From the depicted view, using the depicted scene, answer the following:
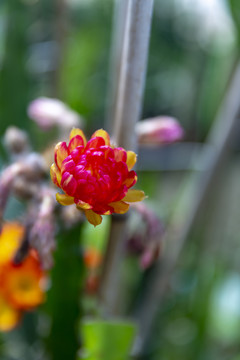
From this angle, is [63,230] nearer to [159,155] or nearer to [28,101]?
[28,101]

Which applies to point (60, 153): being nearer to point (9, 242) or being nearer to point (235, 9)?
point (9, 242)

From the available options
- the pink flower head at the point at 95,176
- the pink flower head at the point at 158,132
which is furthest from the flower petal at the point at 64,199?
the pink flower head at the point at 158,132

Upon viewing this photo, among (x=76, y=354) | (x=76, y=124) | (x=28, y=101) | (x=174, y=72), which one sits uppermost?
(x=174, y=72)

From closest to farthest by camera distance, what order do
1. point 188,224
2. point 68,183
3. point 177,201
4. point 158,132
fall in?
1. point 68,183
2. point 158,132
3. point 188,224
4. point 177,201

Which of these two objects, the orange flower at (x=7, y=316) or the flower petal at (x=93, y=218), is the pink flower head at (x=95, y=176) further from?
the orange flower at (x=7, y=316)

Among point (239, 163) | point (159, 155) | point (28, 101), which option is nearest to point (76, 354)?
point (28, 101)

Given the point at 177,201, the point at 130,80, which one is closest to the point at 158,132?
the point at 130,80
